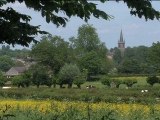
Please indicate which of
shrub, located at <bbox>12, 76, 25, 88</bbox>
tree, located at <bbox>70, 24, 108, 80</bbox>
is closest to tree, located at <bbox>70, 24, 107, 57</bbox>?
tree, located at <bbox>70, 24, 108, 80</bbox>

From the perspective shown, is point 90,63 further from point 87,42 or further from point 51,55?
point 87,42

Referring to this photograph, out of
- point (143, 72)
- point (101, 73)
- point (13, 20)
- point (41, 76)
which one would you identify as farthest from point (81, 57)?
point (13, 20)

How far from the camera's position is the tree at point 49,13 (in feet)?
13.5

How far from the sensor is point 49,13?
16.3ft

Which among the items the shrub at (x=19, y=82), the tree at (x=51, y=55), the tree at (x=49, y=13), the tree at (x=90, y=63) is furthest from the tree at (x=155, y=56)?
the tree at (x=49, y=13)

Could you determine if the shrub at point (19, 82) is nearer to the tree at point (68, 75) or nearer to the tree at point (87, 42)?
the tree at point (68, 75)

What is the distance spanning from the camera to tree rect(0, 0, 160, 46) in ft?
13.5

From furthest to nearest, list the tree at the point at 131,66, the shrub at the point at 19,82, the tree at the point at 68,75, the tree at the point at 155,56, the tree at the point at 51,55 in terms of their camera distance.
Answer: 1. the tree at the point at 131,66
2. the tree at the point at 51,55
3. the tree at the point at 155,56
4. the tree at the point at 68,75
5. the shrub at the point at 19,82

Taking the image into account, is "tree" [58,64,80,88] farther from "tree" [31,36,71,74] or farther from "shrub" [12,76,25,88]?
"tree" [31,36,71,74]

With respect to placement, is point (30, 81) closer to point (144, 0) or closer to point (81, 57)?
point (81, 57)

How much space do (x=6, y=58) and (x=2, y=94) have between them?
305 ft

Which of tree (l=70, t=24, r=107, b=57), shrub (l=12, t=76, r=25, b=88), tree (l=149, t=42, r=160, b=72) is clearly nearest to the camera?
shrub (l=12, t=76, r=25, b=88)

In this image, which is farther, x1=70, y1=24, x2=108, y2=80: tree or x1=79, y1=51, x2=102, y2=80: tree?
x1=70, y1=24, x2=108, y2=80: tree

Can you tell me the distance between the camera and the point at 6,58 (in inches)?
4788
